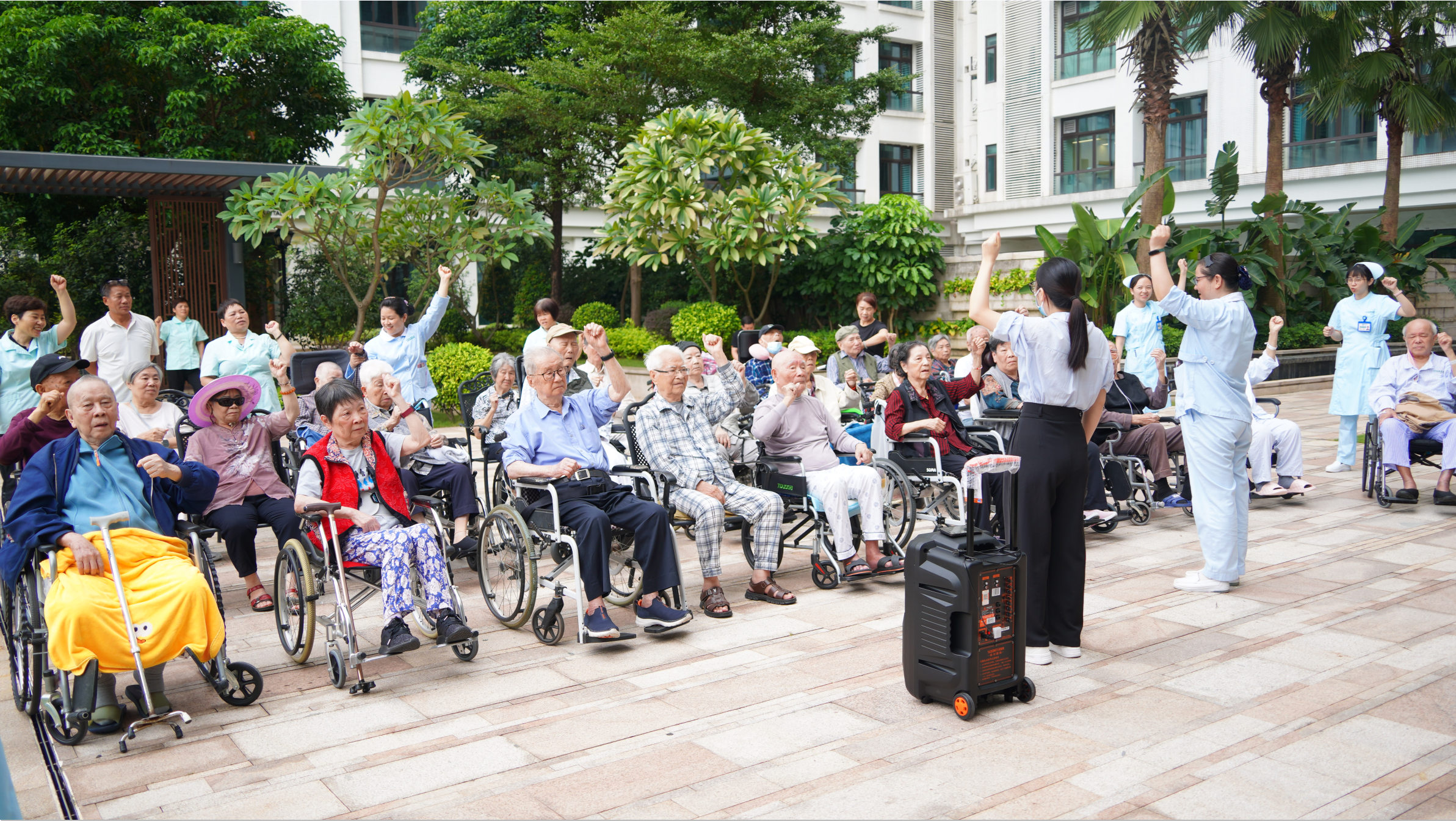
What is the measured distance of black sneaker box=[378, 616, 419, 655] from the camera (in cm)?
443

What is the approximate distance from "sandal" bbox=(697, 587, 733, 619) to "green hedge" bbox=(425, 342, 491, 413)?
26.7ft

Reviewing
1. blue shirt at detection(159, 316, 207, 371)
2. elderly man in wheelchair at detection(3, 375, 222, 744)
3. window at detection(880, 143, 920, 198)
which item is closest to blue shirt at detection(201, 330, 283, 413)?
blue shirt at detection(159, 316, 207, 371)

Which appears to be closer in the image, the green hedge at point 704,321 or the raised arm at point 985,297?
the raised arm at point 985,297

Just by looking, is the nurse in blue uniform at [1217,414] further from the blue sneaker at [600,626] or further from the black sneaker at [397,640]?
the black sneaker at [397,640]

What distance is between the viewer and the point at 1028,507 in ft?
14.8

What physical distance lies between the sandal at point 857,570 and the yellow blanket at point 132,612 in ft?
10.4

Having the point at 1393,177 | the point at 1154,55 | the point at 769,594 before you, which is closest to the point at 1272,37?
the point at 1154,55

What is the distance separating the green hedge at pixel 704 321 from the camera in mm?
16625

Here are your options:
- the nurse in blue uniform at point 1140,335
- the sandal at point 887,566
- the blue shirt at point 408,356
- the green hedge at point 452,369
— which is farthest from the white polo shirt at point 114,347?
the nurse in blue uniform at point 1140,335

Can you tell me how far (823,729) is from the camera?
12.9ft

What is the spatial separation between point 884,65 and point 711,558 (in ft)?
97.2

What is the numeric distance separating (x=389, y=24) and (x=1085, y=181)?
736 inches

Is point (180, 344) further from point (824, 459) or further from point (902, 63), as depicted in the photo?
point (902, 63)

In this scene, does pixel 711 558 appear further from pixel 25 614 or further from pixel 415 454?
pixel 25 614
